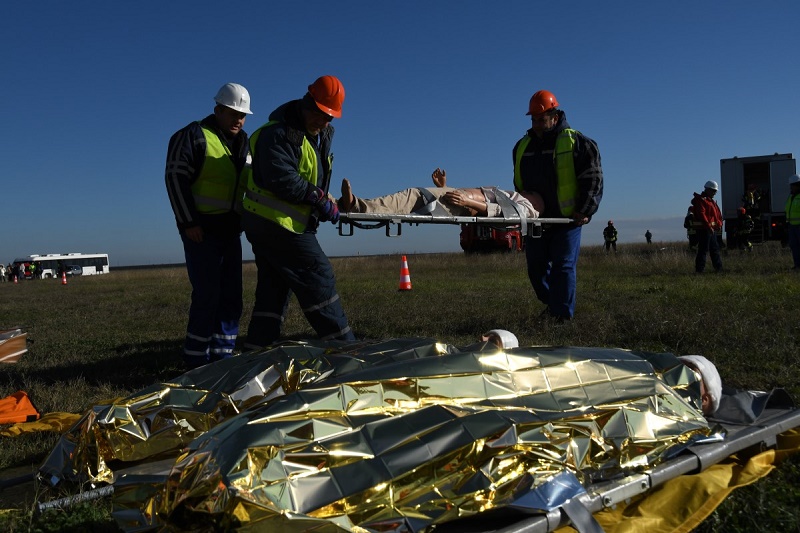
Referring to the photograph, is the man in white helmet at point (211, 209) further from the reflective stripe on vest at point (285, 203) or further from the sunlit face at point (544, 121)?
the sunlit face at point (544, 121)

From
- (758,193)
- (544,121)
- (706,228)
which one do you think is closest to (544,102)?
(544,121)

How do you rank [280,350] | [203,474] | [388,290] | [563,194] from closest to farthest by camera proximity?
[203,474], [280,350], [563,194], [388,290]

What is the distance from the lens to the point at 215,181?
16.4 ft

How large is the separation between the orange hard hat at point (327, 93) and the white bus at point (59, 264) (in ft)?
182

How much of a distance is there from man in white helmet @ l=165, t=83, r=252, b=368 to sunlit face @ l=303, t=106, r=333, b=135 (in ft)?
2.35

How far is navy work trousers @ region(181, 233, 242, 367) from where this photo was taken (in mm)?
4883

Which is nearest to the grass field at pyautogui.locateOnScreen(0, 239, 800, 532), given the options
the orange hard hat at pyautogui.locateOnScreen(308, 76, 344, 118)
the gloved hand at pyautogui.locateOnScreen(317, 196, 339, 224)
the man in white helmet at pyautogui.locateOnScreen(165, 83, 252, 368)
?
the man in white helmet at pyautogui.locateOnScreen(165, 83, 252, 368)

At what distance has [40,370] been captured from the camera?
19.0 ft

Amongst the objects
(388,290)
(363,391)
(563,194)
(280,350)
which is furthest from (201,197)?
(388,290)

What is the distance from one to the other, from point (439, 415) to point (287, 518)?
2.18 feet

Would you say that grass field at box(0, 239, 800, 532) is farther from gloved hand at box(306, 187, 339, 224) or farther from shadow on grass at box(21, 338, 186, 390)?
gloved hand at box(306, 187, 339, 224)

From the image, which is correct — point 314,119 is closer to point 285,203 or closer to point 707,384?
point 285,203

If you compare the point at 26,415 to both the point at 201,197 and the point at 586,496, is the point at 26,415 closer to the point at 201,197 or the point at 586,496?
the point at 201,197

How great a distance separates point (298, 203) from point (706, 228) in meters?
10.8
